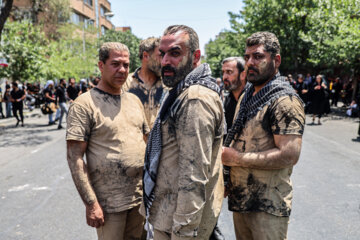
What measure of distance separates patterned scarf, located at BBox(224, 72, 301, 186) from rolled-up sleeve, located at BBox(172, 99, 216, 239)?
0.63 m

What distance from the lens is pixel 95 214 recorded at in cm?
201

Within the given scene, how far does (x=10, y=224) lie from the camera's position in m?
3.62

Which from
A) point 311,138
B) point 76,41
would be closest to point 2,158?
point 311,138

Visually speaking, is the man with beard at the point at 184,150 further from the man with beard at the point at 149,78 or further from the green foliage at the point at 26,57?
the green foliage at the point at 26,57

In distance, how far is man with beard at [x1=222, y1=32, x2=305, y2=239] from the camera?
1.83 metres

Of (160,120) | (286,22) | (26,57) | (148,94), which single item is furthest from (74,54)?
(160,120)

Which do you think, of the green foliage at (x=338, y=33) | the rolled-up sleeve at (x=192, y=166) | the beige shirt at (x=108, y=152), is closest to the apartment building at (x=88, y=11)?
the green foliage at (x=338, y=33)

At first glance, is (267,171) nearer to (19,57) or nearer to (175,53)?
(175,53)

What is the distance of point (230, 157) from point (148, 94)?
146cm

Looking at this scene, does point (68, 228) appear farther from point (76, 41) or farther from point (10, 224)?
point (76, 41)

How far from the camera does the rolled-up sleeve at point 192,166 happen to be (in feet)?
4.75

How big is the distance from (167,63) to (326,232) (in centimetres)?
290

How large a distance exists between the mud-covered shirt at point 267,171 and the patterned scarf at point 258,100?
0.13 feet

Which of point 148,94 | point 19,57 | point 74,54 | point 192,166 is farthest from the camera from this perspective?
point 74,54
